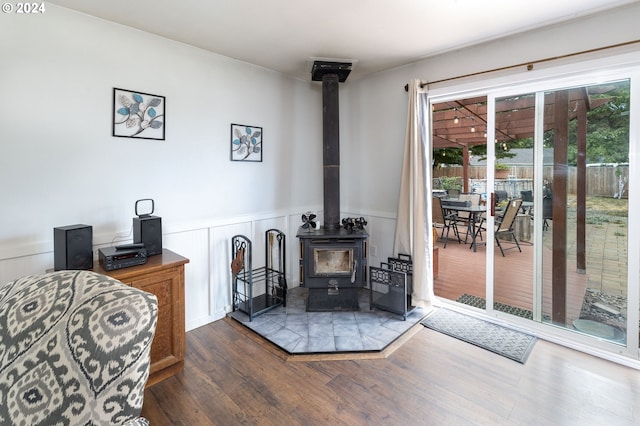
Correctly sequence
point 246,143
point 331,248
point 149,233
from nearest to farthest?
point 149,233 → point 331,248 → point 246,143

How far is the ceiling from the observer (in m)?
2.06

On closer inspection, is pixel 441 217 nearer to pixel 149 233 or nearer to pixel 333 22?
pixel 333 22

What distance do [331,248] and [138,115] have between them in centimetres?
193

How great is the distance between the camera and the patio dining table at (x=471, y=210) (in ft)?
17.2

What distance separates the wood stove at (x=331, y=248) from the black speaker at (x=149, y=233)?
1.20 meters

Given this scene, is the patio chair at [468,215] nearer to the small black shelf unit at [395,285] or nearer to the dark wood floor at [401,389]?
the small black shelf unit at [395,285]

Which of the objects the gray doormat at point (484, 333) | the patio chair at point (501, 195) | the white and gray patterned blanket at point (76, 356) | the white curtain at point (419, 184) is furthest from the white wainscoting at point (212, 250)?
the white and gray patterned blanket at point (76, 356)

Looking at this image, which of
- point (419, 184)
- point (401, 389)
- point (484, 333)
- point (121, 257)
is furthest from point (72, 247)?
point (484, 333)

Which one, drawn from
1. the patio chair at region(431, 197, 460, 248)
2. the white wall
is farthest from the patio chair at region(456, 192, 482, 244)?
the white wall

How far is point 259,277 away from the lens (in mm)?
3330

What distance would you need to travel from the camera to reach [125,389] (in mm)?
917

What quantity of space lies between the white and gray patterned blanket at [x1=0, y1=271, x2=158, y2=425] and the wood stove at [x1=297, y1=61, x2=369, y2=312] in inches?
79.8

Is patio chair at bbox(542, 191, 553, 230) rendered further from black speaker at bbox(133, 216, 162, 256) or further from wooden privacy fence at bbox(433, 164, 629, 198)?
black speaker at bbox(133, 216, 162, 256)

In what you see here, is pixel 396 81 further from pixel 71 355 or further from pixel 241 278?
pixel 71 355
